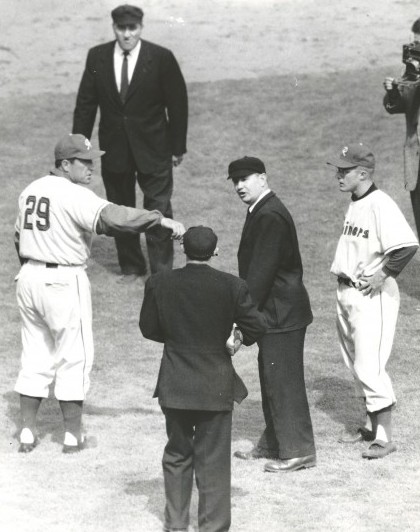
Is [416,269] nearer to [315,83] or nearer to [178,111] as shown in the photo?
[178,111]

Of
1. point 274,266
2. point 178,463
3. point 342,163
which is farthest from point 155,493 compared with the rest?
point 342,163

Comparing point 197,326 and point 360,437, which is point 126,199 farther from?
point 197,326

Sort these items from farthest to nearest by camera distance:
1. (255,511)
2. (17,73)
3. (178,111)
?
(17,73)
(178,111)
(255,511)

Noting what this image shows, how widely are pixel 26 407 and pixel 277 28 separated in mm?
12338

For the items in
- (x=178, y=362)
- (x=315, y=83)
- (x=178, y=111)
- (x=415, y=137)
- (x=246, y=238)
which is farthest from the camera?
(x=315, y=83)

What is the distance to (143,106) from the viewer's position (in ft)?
37.7

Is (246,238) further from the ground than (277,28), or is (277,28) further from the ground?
(277,28)

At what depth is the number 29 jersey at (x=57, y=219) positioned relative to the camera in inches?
309

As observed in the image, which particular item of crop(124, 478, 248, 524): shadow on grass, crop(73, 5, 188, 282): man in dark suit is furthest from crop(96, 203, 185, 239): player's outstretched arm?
crop(73, 5, 188, 282): man in dark suit

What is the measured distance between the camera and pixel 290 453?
7.73 m

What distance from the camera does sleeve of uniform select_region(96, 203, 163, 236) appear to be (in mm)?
7777

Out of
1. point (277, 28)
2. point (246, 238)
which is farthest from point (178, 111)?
point (277, 28)

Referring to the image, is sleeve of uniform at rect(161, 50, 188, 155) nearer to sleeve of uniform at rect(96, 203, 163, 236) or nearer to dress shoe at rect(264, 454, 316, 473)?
sleeve of uniform at rect(96, 203, 163, 236)

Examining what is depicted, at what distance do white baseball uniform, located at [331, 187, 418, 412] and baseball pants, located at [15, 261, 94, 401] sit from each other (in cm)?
171
